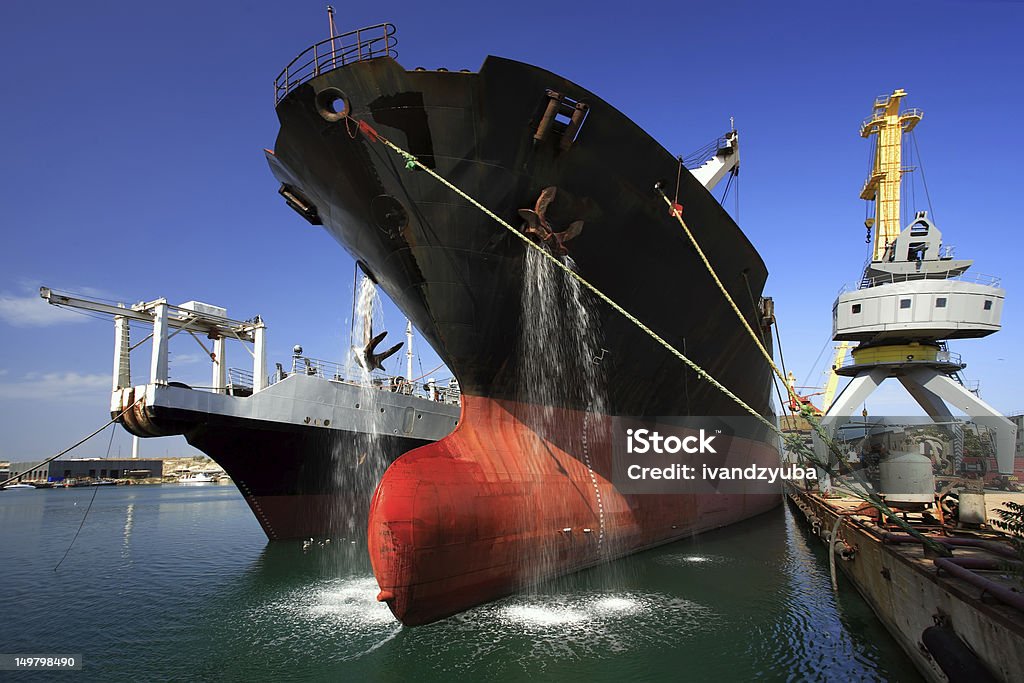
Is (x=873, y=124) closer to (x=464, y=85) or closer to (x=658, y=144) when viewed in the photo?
(x=658, y=144)

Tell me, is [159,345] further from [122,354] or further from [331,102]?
[331,102]

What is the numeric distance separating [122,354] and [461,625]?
11.7 metres

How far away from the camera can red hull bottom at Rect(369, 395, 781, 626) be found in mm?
7281

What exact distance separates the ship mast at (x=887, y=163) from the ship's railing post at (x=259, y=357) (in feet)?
81.7

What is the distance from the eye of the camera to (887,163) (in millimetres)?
24812

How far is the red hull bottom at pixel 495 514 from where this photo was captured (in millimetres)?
7281

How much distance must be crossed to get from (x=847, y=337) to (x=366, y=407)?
56.3 ft

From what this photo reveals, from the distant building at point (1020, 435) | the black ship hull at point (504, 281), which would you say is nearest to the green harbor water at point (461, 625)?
the black ship hull at point (504, 281)

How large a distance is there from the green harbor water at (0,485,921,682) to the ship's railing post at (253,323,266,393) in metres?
4.77

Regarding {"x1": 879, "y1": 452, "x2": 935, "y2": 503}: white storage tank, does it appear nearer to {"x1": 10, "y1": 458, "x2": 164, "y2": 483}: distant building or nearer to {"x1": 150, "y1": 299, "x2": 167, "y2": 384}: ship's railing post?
{"x1": 150, "y1": 299, "x2": 167, "y2": 384}: ship's railing post

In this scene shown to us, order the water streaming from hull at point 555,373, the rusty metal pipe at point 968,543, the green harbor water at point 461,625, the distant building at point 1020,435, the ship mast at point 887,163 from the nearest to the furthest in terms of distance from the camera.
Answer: the rusty metal pipe at point 968,543 < the green harbor water at point 461,625 < the water streaming from hull at point 555,373 < the distant building at point 1020,435 < the ship mast at point 887,163

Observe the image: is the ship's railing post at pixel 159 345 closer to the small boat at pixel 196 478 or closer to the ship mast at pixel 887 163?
the ship mast at pixel 887 163

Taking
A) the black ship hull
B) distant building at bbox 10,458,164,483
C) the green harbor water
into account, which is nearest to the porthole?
the black ship hull

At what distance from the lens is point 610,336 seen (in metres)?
10.1
